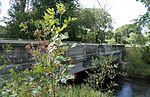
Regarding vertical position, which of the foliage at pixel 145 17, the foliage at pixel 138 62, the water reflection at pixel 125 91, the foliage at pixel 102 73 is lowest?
the water reflection at pixel 125 91

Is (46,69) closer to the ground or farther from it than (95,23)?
closer to the ground

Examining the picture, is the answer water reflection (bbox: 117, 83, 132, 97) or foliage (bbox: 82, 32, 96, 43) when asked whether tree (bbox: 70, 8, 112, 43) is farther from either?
water reflection (bbox: 117, 83, 132, 97)

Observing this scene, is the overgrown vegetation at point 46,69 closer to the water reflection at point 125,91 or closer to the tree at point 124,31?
the water reflection at point 125,91

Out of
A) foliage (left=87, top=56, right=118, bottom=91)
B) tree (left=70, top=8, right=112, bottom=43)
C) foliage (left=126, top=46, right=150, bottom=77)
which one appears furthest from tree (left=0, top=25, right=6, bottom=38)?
foliage (left=87, top=56, right=118, bottom=91)

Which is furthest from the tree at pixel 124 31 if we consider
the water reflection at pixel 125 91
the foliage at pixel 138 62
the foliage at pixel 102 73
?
the foliage at pixel 102 73

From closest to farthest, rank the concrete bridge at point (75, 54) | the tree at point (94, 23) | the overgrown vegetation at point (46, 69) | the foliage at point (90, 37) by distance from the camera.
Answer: the overgrown vegetation at point (46, 69) < the concrete bridge at point (75, 54) < the foliage at point (90, 37) < the tree at point (94, 23)

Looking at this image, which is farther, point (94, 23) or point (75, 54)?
point (94, 23)

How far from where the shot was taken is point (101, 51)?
2475cm

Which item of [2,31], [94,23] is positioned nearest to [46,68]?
[2,31]

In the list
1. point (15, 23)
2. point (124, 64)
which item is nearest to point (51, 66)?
point (15, 23)

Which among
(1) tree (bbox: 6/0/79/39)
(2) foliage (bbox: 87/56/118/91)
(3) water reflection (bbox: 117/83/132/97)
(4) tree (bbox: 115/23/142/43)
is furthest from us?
(1) tree (bbox: 6/0/79/39)

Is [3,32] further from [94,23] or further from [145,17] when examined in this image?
[145,17]

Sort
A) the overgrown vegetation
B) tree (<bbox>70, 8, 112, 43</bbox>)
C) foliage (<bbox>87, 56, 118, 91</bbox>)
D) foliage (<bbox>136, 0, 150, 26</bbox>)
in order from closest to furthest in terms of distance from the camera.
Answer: the overgrown vegetation, foliage (<bbox>87, 56, 118, 91</bbox>), foliage (<bbox>136, 0, 150, 26</bbox>), tree (<bbox>70, 8, 112, 43</bbox>)

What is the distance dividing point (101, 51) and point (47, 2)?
14342mm
